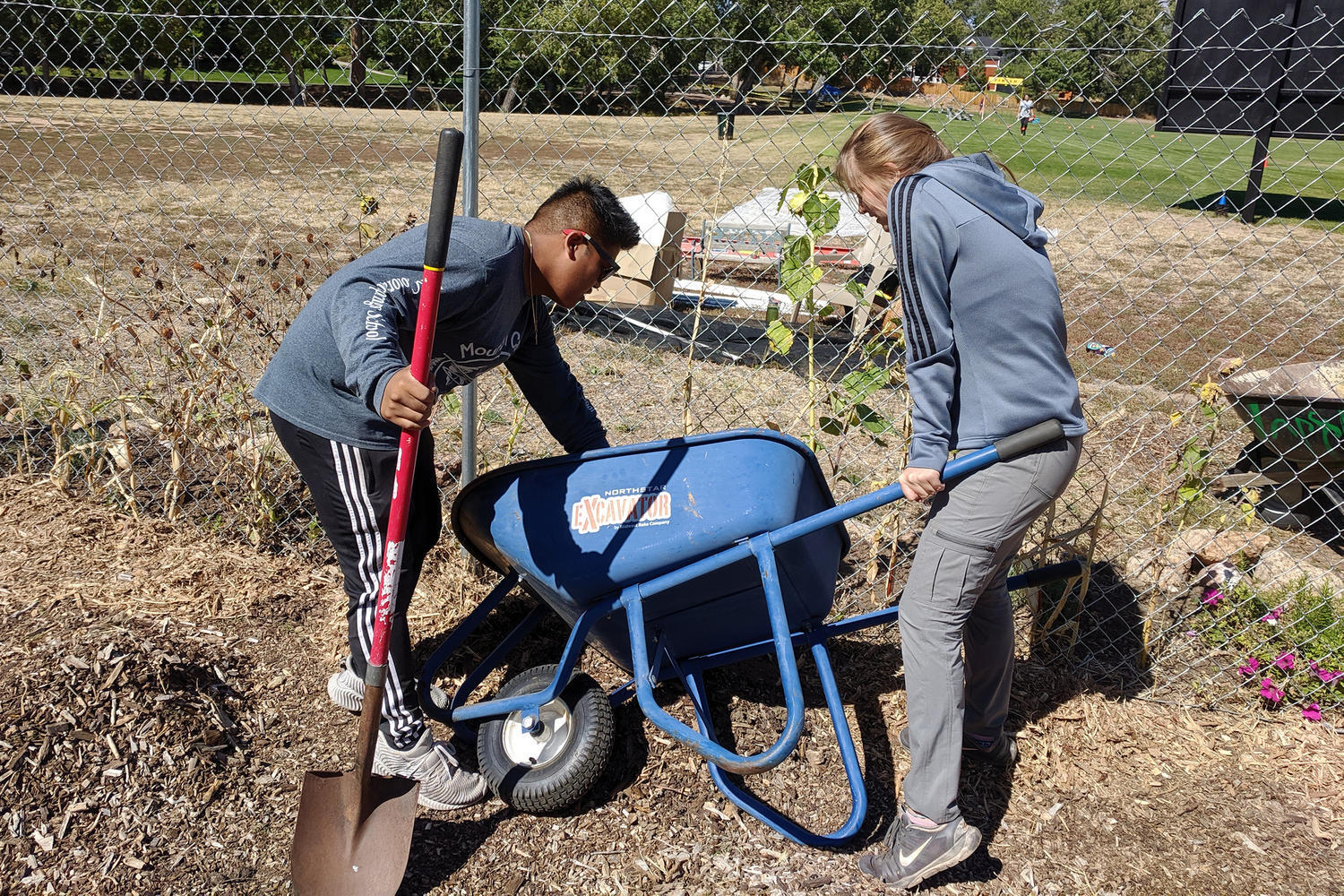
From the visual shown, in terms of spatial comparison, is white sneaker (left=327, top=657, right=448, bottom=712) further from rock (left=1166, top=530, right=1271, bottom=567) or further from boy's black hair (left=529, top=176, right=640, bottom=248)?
rock (left=1166, top=530, right=1271, bottom=567)

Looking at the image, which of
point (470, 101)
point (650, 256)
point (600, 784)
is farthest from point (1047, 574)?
point (650, 256)

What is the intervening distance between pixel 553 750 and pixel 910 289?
1432 mm

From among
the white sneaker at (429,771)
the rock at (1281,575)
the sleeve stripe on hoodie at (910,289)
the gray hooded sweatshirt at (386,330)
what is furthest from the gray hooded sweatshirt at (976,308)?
the rock at (1281,575)

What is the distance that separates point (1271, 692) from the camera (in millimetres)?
2912

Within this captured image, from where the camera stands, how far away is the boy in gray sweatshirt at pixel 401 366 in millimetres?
1976

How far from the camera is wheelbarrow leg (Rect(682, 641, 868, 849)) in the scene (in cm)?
230

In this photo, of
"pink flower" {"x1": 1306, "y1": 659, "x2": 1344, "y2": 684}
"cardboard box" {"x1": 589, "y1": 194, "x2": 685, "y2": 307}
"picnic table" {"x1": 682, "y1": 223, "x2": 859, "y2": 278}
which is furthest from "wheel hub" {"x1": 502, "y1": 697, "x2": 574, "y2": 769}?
"picnic table" {"x1": 682, "y1": 223, "x2": 859, "y2": 278}

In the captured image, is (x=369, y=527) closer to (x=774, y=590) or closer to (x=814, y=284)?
(x=774, y=590)

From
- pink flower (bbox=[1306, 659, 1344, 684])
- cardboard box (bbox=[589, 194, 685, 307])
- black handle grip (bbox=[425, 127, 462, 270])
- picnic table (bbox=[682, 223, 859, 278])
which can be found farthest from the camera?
picnic table (bbox=[682, 223, 859, 278])

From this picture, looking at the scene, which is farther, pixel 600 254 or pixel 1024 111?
pixel 1024 111

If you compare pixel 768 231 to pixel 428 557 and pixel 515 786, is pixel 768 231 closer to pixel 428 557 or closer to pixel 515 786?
pixel 428 557

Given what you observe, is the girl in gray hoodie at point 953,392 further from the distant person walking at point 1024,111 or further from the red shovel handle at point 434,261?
the distant person walking at point 1024,111

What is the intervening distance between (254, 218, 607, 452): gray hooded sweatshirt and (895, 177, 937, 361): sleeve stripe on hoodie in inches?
33.2

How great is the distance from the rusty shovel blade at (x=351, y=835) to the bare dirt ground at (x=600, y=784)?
5.3 inches
